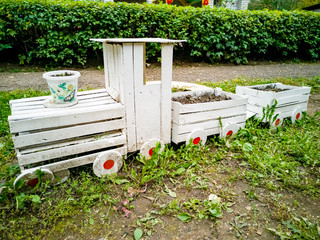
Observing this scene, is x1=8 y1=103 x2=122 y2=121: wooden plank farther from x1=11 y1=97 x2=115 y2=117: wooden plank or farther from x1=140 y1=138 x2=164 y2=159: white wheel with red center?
x1=140 y1=138 x2=164 y2=159: white wheel with red center

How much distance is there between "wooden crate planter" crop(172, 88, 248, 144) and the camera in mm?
2275

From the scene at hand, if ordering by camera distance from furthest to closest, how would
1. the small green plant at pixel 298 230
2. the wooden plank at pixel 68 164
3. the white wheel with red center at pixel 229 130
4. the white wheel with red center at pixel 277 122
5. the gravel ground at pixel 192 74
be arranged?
the gravel ground at pixel 192 74 → the white wheel with red center at pixel 277 122 → the white wheel with red center at pixel 229 130 → the wooden plank at pixel 68 164 → the small green plant at pixel 298 230

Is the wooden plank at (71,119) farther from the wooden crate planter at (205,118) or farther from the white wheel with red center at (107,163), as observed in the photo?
the wooden crate planter at (205,118)

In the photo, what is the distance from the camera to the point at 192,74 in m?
5.81

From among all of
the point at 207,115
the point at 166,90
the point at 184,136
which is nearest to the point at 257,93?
the point at 207,115

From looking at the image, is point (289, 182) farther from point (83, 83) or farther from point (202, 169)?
point (83, 83)

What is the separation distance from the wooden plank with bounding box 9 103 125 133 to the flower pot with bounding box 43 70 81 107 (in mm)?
195

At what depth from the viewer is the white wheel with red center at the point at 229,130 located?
Answer: 8.41 ft

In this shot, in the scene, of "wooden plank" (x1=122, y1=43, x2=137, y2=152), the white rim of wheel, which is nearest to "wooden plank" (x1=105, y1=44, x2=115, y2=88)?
"wooden plank" (x1=122, y1=43, x2=137, y2=152)

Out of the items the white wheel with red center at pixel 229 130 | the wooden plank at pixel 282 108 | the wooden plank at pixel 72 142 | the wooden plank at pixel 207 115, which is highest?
the wooden plank at pixel 207 115

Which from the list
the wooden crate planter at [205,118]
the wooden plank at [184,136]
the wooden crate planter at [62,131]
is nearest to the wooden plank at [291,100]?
the wooden crate planter at [205,118]

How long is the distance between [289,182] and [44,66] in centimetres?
586

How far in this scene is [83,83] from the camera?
4.69 metres

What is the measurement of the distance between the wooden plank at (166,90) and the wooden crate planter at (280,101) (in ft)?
4.31
